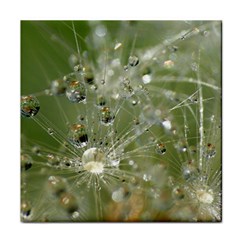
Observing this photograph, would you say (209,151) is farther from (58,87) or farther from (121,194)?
(58,87)

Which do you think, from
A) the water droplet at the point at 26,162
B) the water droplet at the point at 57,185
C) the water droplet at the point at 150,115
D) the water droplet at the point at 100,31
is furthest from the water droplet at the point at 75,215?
the water droplet at the point at 100,31

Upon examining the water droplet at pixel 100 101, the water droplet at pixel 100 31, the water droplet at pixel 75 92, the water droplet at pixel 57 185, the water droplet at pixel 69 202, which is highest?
the water droplet at pixel 100 31

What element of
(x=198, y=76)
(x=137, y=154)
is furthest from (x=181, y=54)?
(x=137, y=154)

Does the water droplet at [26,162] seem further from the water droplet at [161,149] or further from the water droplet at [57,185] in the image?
the water droplet at [161,149]

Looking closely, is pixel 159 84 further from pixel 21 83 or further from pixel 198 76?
pixel 21 83

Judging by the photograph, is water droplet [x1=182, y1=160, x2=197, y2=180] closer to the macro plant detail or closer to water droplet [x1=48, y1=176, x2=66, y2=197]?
the macro plant detail
